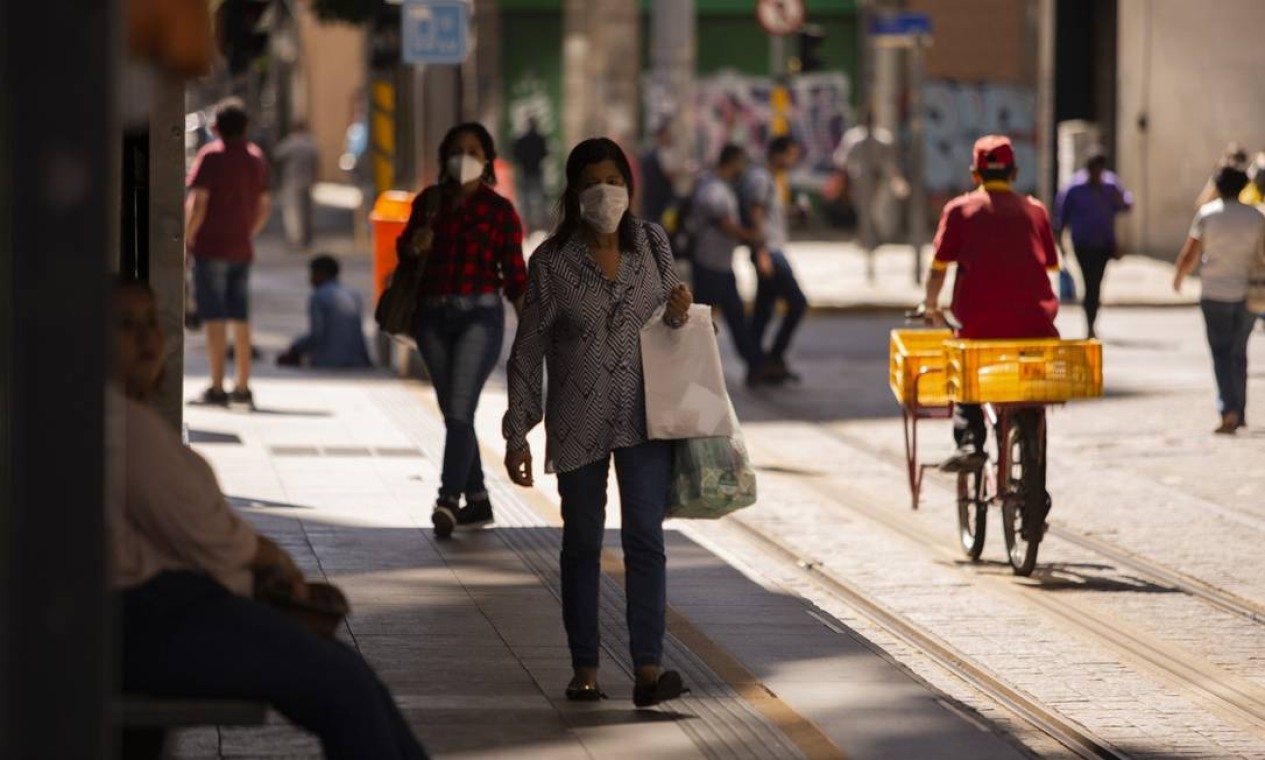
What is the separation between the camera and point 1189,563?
11438mm

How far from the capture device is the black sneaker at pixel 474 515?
11.4 m

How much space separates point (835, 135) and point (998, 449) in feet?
105

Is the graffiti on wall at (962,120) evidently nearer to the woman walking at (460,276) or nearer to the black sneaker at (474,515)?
the black sneaker at (474,515)

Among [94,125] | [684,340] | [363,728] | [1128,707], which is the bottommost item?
[1128,707]

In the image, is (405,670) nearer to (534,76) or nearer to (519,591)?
(519,591)

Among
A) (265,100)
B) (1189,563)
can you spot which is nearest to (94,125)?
(1189,563)

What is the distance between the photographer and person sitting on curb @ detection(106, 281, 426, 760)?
5.29 m

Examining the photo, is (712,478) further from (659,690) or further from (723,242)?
(723,242)

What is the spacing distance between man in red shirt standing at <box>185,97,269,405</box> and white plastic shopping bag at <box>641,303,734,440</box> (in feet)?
29.3

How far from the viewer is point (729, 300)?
61.9 ft

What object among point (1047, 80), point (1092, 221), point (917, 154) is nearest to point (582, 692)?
point (1092, 221)

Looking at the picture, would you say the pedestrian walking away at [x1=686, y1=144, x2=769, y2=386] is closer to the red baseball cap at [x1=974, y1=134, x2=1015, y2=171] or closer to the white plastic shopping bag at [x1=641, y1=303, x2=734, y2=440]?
the red baseball cap at [x1=974, y1=134, x2=1015, y2=171]

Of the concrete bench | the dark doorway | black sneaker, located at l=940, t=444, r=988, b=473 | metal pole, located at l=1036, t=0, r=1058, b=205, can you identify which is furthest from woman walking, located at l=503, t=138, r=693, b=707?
the dark doorway

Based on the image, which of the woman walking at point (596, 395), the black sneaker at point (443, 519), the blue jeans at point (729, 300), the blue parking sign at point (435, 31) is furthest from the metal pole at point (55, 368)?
the blue jeans at point (729, 300)
